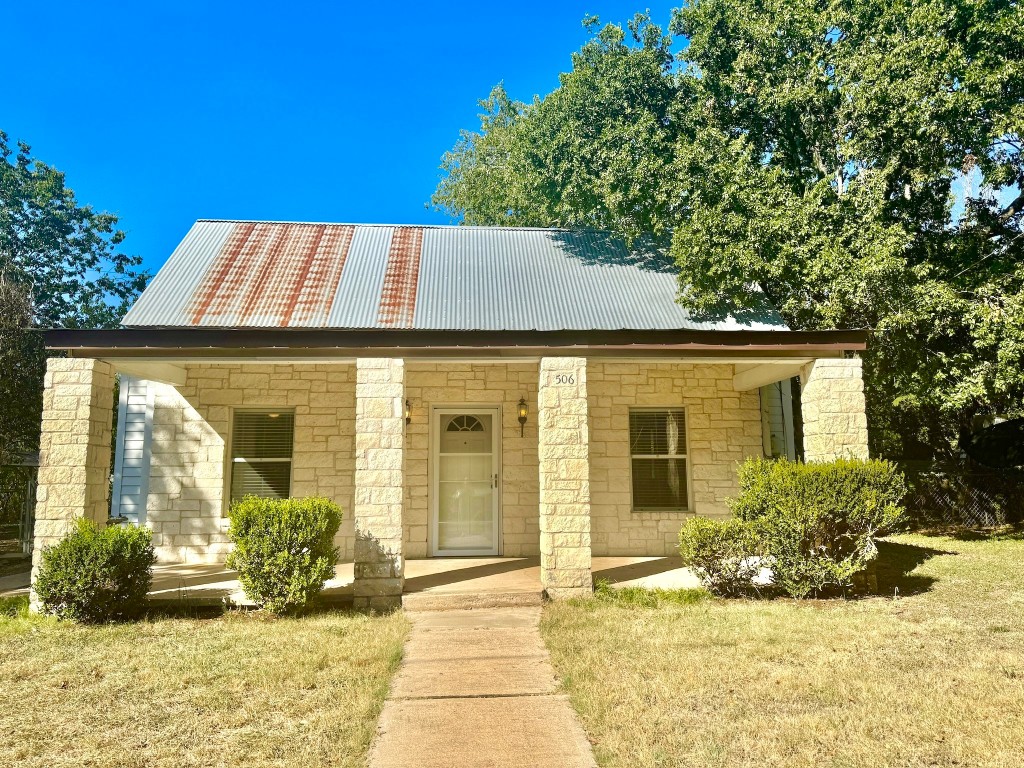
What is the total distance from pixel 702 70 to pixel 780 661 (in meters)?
9.99

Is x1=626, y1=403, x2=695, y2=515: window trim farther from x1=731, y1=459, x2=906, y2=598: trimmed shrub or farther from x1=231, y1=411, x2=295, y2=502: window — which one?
x1=231, y1=411, x2=295, y2=502: window

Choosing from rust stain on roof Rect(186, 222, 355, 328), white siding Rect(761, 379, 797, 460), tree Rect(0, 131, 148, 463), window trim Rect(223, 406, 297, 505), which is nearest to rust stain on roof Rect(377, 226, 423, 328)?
rust stain on roof Rect(186, 222, 355, 328)

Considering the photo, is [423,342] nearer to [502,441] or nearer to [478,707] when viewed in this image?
[502,441]

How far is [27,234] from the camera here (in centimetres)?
2219

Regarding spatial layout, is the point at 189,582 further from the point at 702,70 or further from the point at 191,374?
the point at 702,70

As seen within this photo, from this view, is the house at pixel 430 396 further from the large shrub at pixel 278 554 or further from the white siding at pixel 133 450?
the large shrub at pixel 278 554

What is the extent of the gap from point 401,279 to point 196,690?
5.95 metres

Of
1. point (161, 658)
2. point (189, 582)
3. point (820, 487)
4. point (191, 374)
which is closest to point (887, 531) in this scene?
point (820, 487)

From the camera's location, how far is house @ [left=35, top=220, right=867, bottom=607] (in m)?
7.25

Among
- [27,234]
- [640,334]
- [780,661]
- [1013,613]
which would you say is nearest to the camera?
[780,661]

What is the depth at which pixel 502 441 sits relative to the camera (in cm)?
984

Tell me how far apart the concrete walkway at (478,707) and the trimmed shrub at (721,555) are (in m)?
2.11

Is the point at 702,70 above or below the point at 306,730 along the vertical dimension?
above

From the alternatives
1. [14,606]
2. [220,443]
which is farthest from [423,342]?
[14,606]
